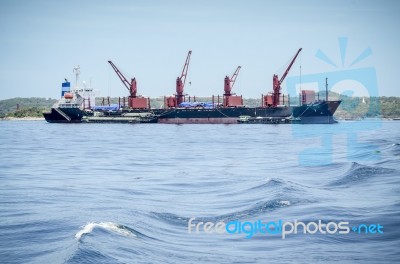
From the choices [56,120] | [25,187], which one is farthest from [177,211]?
[56,120]

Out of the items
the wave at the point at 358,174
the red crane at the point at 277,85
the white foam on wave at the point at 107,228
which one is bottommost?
the wave at the point at 358,174

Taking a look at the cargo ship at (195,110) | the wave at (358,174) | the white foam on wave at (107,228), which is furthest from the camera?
the cargo ship at (195,110)

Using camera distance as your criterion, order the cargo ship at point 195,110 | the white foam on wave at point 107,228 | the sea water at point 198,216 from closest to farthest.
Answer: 1. the sea water at point 198,216
2. the white foam on wave at point 107,228
3. the cargo ship at point 195,110

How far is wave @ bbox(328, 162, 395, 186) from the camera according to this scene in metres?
21.1

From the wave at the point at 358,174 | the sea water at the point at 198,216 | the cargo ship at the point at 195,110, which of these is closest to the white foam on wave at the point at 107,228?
the sea water at the point at 198,216

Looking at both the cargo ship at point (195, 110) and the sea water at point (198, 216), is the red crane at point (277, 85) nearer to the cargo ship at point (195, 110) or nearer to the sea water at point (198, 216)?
the cargo ship at point (195, 110)

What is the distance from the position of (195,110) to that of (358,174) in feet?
330

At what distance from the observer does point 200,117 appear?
125 metres

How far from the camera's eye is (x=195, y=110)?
122938 millimetres

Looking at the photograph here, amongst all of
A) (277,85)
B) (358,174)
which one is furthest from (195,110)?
(358,174)

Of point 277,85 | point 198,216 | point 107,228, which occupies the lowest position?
point 198,216

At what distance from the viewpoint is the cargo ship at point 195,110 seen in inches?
4638

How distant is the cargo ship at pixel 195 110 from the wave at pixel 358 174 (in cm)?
9120

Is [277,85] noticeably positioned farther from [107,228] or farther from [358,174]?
[107,228]
